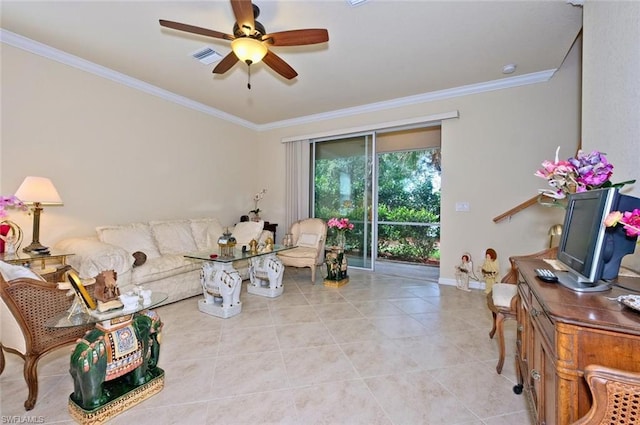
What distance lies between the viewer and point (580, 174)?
4.62ft

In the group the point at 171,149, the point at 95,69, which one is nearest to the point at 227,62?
the point at 95,69

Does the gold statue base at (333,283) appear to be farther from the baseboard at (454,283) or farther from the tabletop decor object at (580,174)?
the tabletop decor object at (580,174)

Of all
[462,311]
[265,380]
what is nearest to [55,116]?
[265,380]

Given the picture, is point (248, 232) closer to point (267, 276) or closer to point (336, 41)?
point (267, 276)

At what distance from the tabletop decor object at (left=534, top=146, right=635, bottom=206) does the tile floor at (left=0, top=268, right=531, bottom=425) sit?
4.32ft

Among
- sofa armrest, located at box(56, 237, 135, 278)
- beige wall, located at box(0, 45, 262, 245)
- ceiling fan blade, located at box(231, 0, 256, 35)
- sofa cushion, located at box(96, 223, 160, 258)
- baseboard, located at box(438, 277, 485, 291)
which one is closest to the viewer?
ceiling fan blade, located at box(231, 0, 256, 35)

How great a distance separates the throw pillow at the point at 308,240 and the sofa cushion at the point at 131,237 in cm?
205

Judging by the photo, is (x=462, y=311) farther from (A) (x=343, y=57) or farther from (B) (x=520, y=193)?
(A) (x=343, y=57)

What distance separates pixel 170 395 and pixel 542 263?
2.49 meters

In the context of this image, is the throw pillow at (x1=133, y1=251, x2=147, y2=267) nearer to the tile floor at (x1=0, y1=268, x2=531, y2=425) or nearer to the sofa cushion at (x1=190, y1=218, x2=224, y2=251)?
the tile floor at (x1=0, y1=268, x2=531, y2=425)

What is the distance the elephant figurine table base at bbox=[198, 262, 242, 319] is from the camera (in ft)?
10.1

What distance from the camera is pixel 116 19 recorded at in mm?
2576

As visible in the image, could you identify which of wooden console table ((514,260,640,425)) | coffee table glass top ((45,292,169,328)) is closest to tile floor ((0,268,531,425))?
coffee table glass top ((45,292,169,328))

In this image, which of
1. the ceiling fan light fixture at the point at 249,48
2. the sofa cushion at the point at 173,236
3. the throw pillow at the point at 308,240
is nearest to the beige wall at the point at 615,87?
the ceiling fan light fixture at the point at 249,48
